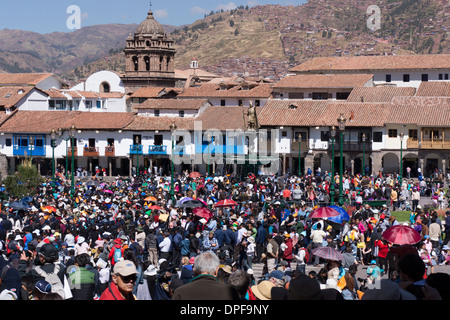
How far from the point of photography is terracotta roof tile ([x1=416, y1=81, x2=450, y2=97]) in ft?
206

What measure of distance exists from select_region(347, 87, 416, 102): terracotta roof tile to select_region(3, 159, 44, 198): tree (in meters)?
26.9

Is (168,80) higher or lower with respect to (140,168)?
higher

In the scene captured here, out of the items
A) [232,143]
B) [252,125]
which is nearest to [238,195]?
[252,125]

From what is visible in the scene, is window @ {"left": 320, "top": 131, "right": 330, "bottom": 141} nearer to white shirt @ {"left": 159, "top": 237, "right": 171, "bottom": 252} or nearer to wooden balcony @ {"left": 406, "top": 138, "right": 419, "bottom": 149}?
wooden balcony @ {"left": 406, "top": 138, "right": 419, "bottom": 149}

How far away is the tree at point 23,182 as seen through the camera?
131 ft

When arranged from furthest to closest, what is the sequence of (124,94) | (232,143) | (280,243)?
(124,94), (232,143), (280,243)

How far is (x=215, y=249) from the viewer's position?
19.2 m

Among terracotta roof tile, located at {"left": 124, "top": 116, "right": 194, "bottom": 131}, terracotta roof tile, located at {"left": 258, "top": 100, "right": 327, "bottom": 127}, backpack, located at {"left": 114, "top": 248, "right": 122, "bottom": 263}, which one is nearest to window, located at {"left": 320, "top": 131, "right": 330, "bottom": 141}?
terracotta roof tile, located at {"left": 258, "top": 100, "right": 327, "bottom": 127}

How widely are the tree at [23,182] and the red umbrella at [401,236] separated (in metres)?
25.9

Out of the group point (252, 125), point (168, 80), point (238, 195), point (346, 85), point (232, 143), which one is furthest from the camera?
point (168, 80)

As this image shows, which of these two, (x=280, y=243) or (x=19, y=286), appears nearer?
(x=19, y=286)

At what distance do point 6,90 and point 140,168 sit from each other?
1855 centimetres

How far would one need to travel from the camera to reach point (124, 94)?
83.1 meters

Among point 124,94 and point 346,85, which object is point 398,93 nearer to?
point 346,85
